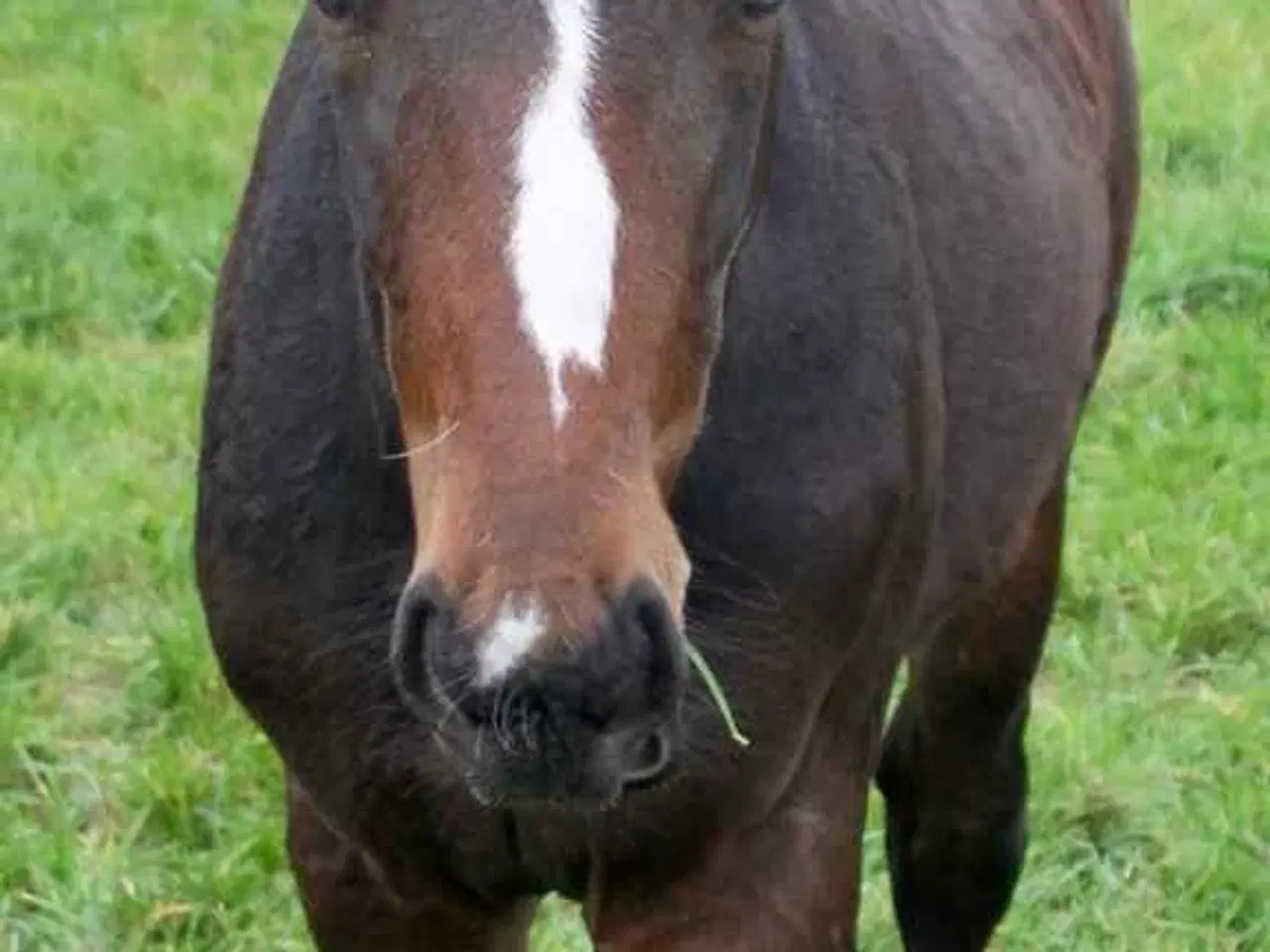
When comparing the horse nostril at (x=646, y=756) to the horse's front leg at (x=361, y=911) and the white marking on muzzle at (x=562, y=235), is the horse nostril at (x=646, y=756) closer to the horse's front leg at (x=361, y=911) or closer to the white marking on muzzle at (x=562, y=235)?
the white marking on muzzle at (x=562, y=235)

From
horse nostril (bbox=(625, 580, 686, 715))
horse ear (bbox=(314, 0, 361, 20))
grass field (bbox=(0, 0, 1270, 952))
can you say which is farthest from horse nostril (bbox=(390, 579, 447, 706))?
grass field (bbox=(0, 0, 1270, 952))

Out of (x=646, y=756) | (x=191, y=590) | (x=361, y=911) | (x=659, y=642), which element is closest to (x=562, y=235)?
(x=659, y=642)

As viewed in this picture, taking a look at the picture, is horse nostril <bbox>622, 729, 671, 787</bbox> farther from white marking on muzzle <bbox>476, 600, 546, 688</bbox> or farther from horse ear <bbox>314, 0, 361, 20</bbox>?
horse ear <bbox>314, 0, 361, 20</bbox>

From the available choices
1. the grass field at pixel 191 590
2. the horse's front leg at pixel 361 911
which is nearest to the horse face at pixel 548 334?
the horse's front leg at pixel 361 911

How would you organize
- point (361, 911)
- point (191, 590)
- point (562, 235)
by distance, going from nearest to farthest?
point (562, 235), point (361, 911), point (191, 590)

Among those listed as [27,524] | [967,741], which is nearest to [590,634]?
[967,741]

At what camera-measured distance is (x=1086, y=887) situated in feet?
12.7

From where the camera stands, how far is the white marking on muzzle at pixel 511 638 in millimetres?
1842

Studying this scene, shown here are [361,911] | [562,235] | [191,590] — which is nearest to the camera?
[562,235]

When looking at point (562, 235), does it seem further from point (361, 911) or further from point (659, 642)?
point (361, 911)

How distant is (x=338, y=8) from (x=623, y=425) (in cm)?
41

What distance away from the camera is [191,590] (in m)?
4.45

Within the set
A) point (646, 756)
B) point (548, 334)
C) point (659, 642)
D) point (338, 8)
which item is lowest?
point (646, 756)

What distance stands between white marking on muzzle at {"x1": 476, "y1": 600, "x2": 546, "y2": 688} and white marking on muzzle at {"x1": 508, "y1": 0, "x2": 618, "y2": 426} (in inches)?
5.8
